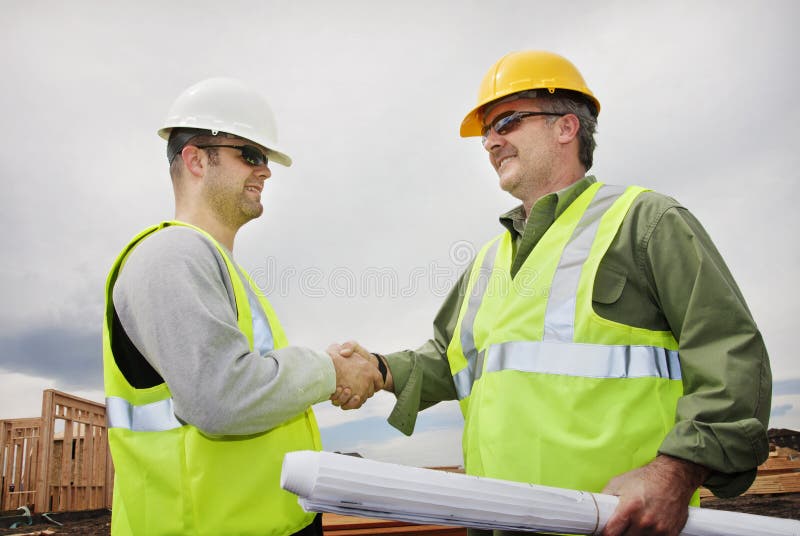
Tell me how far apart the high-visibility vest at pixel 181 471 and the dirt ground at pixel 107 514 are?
729 centimetres

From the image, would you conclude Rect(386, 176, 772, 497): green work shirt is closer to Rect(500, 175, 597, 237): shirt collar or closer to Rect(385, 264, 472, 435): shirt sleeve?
Rect(500, 175, 597, 237): shirt collar

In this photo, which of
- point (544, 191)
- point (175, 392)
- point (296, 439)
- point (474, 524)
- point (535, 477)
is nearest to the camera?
point (474, 524)

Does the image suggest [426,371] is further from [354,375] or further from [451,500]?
[451,500]

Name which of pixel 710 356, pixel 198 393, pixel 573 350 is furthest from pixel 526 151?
pixel 198 393

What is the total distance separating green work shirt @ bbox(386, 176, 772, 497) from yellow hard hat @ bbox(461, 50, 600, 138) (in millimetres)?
891

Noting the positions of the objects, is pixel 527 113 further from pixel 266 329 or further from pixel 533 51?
pixel 266 329

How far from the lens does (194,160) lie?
3652mm

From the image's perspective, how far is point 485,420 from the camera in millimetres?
2965

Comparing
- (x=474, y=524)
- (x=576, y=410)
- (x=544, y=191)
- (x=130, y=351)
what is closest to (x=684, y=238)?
(x=576, y=410)

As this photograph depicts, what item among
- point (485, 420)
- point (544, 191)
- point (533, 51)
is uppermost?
point (533, 51)

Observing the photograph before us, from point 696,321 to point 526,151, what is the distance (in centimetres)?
161

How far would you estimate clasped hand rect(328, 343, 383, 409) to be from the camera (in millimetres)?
3742

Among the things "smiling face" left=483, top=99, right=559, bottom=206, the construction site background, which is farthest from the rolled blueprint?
the construction site background

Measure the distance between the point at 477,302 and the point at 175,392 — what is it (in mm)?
1835
